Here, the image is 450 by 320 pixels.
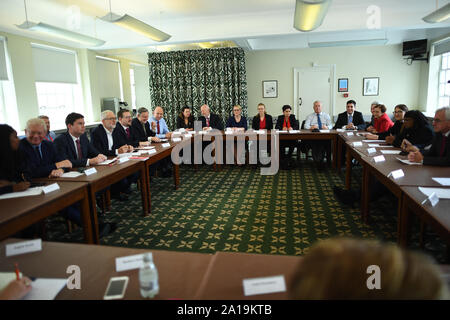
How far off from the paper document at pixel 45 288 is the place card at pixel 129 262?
0.70 feet

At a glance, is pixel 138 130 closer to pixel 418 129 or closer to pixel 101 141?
pixel 101 141

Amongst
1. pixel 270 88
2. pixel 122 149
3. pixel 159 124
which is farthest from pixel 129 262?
pixel 270 88

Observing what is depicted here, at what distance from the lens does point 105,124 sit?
166 inches

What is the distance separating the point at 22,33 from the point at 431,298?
23.1 feet

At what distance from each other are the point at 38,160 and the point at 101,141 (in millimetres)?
1121

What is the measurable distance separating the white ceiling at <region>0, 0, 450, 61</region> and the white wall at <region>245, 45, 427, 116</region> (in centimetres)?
171

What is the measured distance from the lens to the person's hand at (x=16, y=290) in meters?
1.10

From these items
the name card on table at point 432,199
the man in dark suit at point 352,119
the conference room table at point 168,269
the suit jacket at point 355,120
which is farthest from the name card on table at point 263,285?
the suit jacket at point 355,120

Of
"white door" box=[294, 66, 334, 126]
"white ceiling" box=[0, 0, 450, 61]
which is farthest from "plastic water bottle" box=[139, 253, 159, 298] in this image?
"white door" box=[294, 66, 334, 126]

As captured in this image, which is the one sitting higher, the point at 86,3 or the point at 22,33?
the point at 86,3

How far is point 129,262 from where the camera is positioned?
4.46ft
